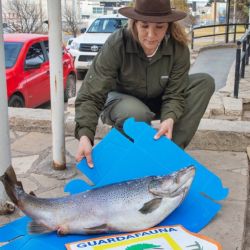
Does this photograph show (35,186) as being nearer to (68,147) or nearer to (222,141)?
(68,147)

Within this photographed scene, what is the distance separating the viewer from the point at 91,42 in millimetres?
12250

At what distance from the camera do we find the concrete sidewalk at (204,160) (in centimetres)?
242

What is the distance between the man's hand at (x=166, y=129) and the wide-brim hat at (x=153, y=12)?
59 centimetres

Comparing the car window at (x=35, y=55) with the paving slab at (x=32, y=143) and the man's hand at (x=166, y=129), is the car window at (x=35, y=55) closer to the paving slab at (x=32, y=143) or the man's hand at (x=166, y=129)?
the paving slab at (x=32, y=143)

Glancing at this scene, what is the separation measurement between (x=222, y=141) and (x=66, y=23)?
23497 mm

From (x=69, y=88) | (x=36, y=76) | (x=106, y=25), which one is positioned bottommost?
(x=69, y=88)

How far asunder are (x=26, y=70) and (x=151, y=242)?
611cm

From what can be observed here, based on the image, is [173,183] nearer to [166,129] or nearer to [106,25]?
[166,129]

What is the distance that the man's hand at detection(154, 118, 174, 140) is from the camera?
99.4 inches

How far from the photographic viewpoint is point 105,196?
221 cm

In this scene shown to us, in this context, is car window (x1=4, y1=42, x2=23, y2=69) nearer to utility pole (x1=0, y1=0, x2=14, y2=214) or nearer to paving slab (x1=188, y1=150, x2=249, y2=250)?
paving slab (x1=188, y1=150, x2=249, y2=250)

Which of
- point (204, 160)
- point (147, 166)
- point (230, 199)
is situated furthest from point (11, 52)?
point (230, 199)

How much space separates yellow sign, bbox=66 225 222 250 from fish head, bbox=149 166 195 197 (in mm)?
192

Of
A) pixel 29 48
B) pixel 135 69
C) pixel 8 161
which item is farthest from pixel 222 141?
pixel 29 48
